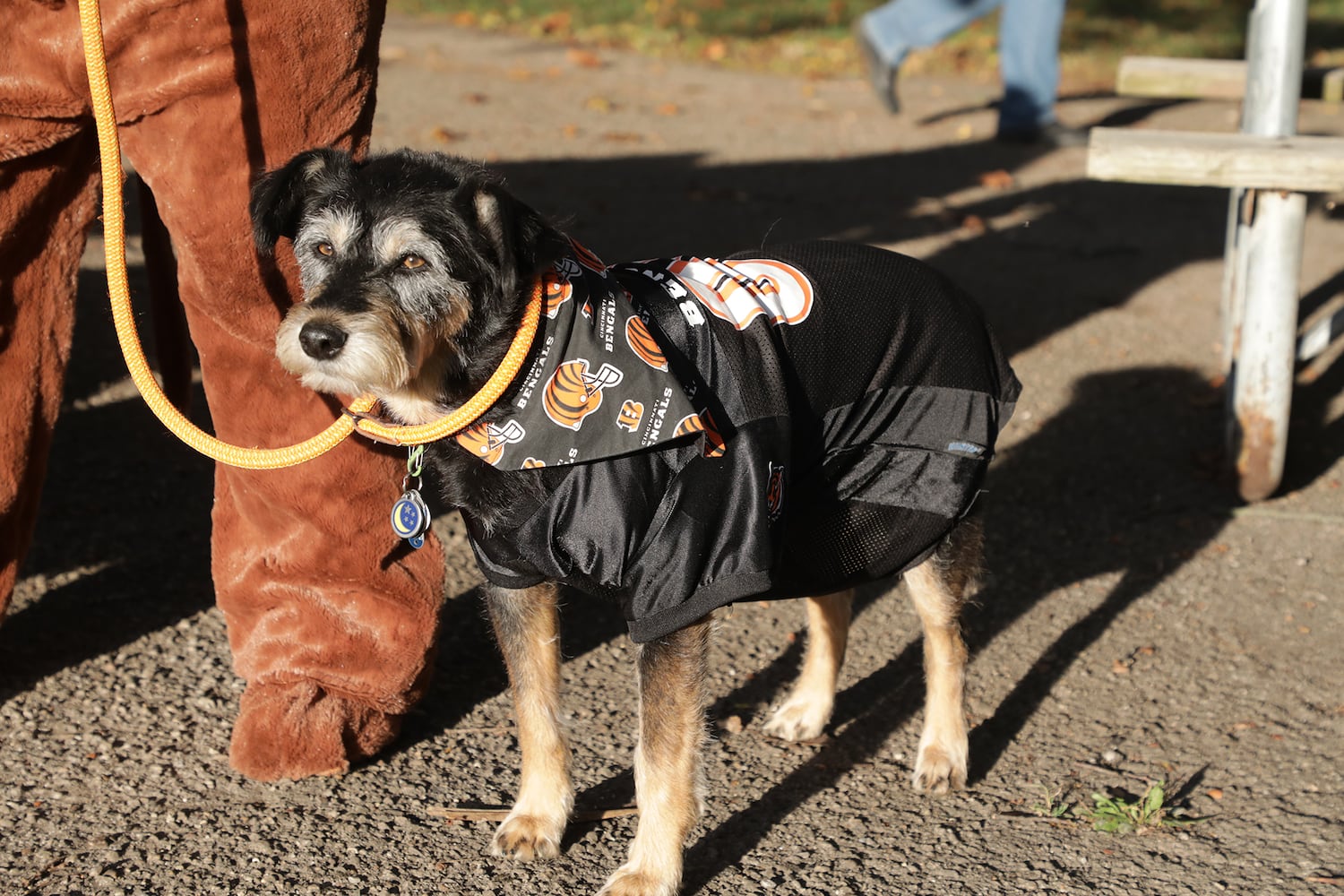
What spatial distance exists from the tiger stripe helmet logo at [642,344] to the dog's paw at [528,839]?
134 cm

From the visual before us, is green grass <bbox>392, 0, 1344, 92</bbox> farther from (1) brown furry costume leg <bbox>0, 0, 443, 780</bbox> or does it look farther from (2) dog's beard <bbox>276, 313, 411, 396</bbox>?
(2) dog's beard <bbox>276, 313, 411, 396</bbox>

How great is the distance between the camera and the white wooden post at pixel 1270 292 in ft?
18.7

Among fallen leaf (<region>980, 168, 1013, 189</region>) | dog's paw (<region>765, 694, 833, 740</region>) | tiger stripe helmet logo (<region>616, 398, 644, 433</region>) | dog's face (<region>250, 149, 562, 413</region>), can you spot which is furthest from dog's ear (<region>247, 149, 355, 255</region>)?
fallen leaf (<region>980, 168, 1013, 189</region>)

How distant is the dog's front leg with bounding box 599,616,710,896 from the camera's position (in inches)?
130

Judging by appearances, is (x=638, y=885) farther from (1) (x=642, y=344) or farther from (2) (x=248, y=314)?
(2) (x=248, y=314)

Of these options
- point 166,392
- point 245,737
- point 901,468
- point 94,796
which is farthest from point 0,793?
→ point 901,468

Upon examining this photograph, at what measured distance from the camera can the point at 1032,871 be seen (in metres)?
3.52

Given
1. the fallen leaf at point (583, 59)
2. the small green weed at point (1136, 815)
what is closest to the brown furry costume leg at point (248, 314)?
the small green weed at point (1136, 815)

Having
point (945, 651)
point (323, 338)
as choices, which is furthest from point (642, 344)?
point (945, 651)

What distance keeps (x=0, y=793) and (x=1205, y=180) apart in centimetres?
475

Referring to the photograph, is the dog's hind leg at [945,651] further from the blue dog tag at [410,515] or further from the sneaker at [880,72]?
the sneaker at [880,72]

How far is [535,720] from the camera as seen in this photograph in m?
3.62

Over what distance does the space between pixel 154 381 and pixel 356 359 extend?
0.66m

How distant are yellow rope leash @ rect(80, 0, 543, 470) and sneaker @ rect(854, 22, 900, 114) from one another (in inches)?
350
